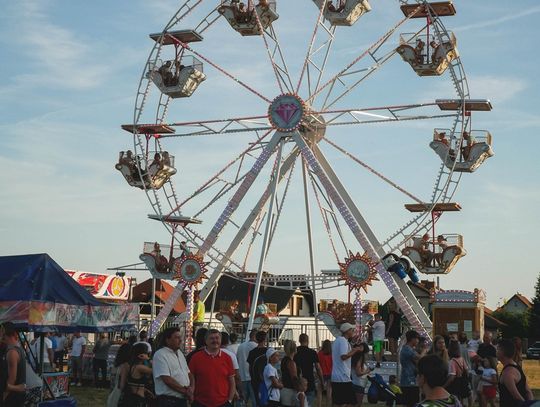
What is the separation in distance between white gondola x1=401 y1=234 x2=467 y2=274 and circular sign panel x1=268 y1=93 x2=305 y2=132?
4499 mm

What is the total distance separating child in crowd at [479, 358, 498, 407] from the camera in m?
14.9

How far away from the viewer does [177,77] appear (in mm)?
26594

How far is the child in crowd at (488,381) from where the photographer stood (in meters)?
14.9

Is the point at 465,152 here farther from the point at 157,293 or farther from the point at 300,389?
the point at 157,293

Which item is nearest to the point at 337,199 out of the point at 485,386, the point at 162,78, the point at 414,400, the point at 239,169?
the point at 239,169

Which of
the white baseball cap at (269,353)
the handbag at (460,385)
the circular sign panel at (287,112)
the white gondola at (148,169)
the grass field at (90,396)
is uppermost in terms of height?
the circular sign panel at (287,112)

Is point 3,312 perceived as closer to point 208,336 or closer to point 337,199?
point 208,336

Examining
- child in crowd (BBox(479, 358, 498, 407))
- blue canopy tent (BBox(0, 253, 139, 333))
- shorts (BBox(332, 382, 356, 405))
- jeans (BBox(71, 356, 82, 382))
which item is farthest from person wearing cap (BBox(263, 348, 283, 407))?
jeans (BBox(71, 356, 82, 382))

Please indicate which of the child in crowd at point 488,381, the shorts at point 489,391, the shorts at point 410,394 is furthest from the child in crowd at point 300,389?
the shorts at point 489,391

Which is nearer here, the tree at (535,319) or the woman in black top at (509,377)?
the woman in black top at (509,377)

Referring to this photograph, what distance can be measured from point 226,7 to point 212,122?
3.35m

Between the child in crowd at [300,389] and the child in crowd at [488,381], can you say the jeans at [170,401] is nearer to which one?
the child in crowd at [300,389]

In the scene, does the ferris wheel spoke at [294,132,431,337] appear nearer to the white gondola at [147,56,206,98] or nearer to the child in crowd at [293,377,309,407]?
the white gondola at [147,56,206,98]

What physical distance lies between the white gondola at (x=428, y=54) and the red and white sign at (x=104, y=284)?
2137cm
